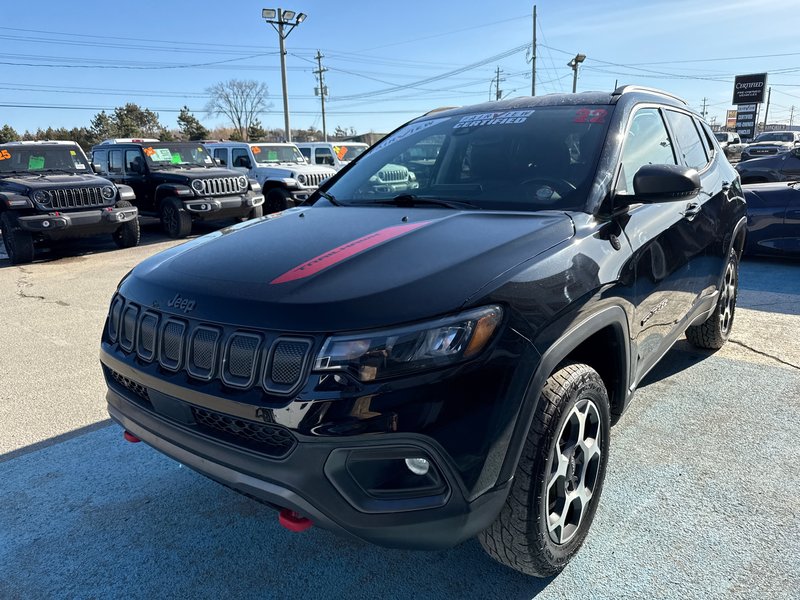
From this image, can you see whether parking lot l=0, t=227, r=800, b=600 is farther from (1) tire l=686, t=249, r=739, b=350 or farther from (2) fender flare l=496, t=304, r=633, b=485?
(2) fender flare l=496, t=304, r=633, b=485

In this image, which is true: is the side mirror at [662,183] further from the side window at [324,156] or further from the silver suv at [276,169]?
the side window at [324,156]

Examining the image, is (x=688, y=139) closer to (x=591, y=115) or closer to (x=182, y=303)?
(x=591, y=115)

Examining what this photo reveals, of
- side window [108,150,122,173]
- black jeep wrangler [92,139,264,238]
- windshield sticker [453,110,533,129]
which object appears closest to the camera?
windshield sticker [453,110,533,129]

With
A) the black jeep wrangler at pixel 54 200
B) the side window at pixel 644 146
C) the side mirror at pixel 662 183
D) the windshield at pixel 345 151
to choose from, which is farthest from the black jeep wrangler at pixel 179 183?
the side mirror at pixel 662 183

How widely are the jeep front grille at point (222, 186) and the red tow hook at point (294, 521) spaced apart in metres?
10.6

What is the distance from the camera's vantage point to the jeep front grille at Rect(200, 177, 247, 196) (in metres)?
11.5

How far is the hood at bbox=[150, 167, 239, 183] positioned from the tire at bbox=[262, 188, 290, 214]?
1591 millimetres

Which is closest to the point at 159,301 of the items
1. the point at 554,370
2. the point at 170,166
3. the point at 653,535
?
the point at 554,370

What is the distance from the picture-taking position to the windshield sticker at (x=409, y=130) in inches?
136

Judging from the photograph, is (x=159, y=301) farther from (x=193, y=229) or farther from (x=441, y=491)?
(x=193, y=229)

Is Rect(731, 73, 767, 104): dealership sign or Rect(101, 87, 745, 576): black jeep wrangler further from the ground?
Rect(731, 73, 767, 104): dealership sign

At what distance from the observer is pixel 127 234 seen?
10477 millimetres

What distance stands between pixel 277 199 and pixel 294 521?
496 inches

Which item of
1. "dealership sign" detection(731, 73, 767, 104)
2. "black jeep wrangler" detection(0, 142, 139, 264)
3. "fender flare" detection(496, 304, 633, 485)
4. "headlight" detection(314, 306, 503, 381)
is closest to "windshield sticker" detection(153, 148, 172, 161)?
"black jeep wrangler" detection(0, 142, 139, 264)
